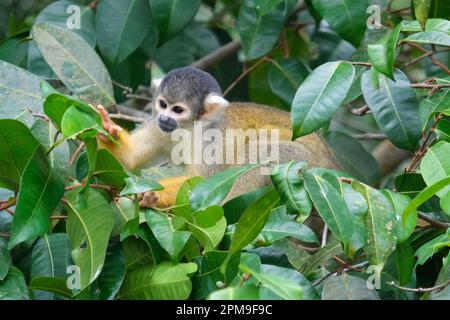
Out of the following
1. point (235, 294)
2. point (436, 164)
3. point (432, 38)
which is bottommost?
point (436, 164)

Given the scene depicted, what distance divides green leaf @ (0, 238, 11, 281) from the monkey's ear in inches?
72.2

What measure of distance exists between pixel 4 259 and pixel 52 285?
20 cm

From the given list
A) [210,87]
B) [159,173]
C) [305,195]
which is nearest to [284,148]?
[210,87]

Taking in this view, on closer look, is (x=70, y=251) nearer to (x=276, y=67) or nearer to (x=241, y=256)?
(x=241, y=256)

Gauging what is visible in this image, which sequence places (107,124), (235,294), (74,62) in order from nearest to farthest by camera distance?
(235,294), (74,62), (107,124)

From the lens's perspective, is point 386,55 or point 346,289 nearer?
point 346,289

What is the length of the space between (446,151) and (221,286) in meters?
1.02

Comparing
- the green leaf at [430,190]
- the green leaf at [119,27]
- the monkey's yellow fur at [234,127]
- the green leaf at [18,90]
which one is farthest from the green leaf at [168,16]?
the green leaf at [430,190]

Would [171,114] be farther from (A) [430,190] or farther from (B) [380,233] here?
(A) [430,190]

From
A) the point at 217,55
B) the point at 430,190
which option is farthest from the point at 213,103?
the point at 430,190

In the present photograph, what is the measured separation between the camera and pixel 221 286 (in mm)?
2463

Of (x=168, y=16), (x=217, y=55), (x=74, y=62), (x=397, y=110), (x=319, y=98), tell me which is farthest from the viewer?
(x=217, y=55)

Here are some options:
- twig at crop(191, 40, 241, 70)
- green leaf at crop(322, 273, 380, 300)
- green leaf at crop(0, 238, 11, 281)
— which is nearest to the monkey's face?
twig at crop(191, 40, 241, 70)

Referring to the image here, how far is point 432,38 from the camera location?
3023 mm
